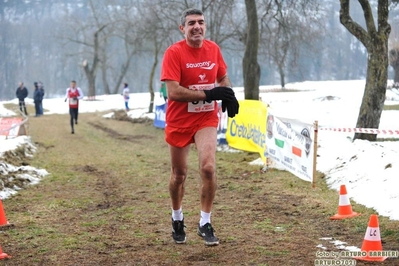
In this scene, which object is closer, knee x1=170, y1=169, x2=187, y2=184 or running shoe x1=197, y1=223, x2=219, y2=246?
running shoe x1=197, y1=223, x2=219, y2=246

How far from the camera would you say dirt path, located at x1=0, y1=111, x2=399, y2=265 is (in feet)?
19.5

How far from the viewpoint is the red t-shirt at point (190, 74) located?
604 cm

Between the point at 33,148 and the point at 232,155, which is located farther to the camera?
the point at 33,148

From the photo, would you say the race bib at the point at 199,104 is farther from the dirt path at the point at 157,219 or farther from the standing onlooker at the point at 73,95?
the standing onlooker at the point at 73,95

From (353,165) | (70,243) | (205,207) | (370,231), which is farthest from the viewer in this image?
(353,165)

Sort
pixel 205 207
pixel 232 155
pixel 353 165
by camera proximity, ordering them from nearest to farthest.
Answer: pixel 205 207, pixel 353 165, pixel 232 155

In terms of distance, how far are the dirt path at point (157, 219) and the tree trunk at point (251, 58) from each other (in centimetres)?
648

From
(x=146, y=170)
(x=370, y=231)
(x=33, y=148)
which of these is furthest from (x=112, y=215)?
(x=33, y=148)

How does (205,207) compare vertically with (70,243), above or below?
above

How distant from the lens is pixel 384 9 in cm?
1342

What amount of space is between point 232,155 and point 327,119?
746cm

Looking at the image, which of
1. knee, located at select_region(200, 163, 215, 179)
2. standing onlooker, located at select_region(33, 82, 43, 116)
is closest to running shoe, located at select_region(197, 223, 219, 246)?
knee, located at select_region(200, 163, 215, 179)

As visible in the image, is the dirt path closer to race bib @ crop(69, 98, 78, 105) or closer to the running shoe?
the running shoe

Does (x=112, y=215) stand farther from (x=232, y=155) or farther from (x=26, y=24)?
(x=26, y=24)
